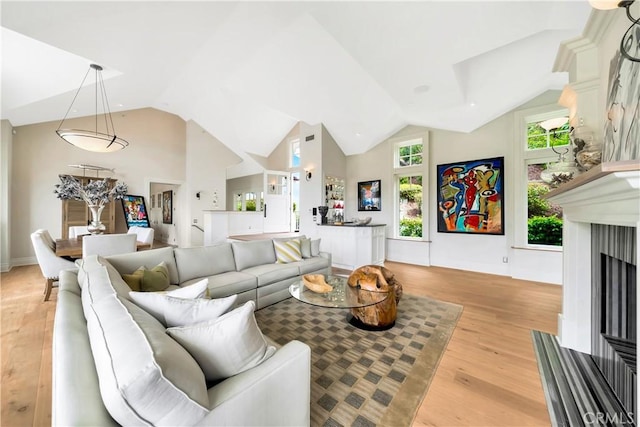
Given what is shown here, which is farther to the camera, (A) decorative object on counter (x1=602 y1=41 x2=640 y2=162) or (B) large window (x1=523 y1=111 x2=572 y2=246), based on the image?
(B) large window (x1=523 y1=111 x2=572 y2=246)

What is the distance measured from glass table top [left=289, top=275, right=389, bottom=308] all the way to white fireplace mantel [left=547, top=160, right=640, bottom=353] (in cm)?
160

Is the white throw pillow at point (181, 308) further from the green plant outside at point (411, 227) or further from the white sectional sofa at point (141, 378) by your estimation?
the green plant outside at point (411, 227)

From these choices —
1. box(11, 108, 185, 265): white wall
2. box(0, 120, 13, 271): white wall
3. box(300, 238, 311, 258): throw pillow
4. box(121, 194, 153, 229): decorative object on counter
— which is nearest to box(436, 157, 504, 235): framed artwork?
box(300, 238, 311, 258): throw pillow

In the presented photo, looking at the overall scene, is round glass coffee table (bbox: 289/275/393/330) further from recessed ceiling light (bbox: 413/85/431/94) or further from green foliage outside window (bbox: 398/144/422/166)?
green foliage outside window (bbox: 398/144/422/166)

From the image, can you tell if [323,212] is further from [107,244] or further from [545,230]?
[545,230]

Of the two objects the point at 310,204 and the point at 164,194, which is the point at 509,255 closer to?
the point at 310,204

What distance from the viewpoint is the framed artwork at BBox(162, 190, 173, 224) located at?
7.71m

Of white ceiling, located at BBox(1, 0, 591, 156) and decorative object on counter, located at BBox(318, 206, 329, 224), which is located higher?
white ceiling, located at BBox(1, 0, 591, 156)

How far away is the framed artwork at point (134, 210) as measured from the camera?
627 cm

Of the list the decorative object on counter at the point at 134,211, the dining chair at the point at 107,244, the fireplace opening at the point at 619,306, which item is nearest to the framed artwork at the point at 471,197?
the fireplace opening at the point at 619,306

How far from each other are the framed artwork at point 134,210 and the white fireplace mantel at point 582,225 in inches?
316

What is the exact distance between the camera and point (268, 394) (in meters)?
1.00

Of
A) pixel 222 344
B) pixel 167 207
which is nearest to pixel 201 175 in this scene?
pixel 167 207

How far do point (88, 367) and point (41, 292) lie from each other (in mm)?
4324
